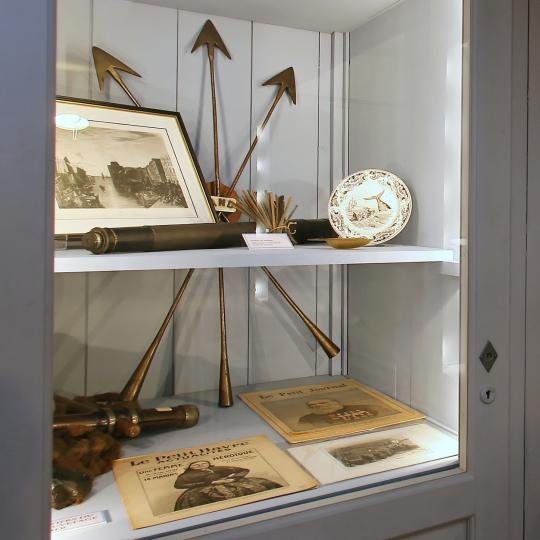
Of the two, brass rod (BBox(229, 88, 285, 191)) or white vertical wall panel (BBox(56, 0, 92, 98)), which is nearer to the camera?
white vertical wall panel (BBox(56, 0, 92, 98))

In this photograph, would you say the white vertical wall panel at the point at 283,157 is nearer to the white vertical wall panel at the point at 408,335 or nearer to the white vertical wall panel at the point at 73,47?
the white vertical wall panel at the point at 408,335

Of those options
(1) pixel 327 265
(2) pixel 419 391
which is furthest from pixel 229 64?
(2) pixel 419 391

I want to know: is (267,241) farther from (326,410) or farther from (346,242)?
(326,410)

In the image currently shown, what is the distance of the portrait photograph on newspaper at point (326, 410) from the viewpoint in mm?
897

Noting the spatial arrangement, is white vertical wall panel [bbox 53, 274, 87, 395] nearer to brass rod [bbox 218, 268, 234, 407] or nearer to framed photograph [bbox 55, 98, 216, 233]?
framed photograph [bbox 55, 98, 216, 233]

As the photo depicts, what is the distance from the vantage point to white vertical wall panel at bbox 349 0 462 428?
85cm

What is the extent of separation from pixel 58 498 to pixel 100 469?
151 millimetres

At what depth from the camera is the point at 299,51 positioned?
3.20 ft

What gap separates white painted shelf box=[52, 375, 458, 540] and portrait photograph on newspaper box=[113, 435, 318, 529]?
11 millimetres

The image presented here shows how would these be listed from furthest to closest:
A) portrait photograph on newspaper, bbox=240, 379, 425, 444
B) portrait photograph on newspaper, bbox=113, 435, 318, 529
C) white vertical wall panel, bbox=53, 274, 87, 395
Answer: portrait photograph on newspaper, bbox=240, 379, 425, 444 → portrait photograph on newspaper, bbox=113, 435, 318, 529 → white vertical wall panel, bbox=53, 274, 87, 395

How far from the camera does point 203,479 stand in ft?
2.44

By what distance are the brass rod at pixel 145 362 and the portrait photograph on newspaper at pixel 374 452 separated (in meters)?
0.27

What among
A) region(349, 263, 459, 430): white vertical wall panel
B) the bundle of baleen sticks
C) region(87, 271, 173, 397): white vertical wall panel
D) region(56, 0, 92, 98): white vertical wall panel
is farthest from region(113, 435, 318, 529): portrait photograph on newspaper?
region(56, 0, 92, 98): white vertical wall panel

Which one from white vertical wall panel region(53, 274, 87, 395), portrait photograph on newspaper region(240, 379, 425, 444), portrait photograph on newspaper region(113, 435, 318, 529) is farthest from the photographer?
portrait photograph on newspaper region(240, 379, 425, 444)
